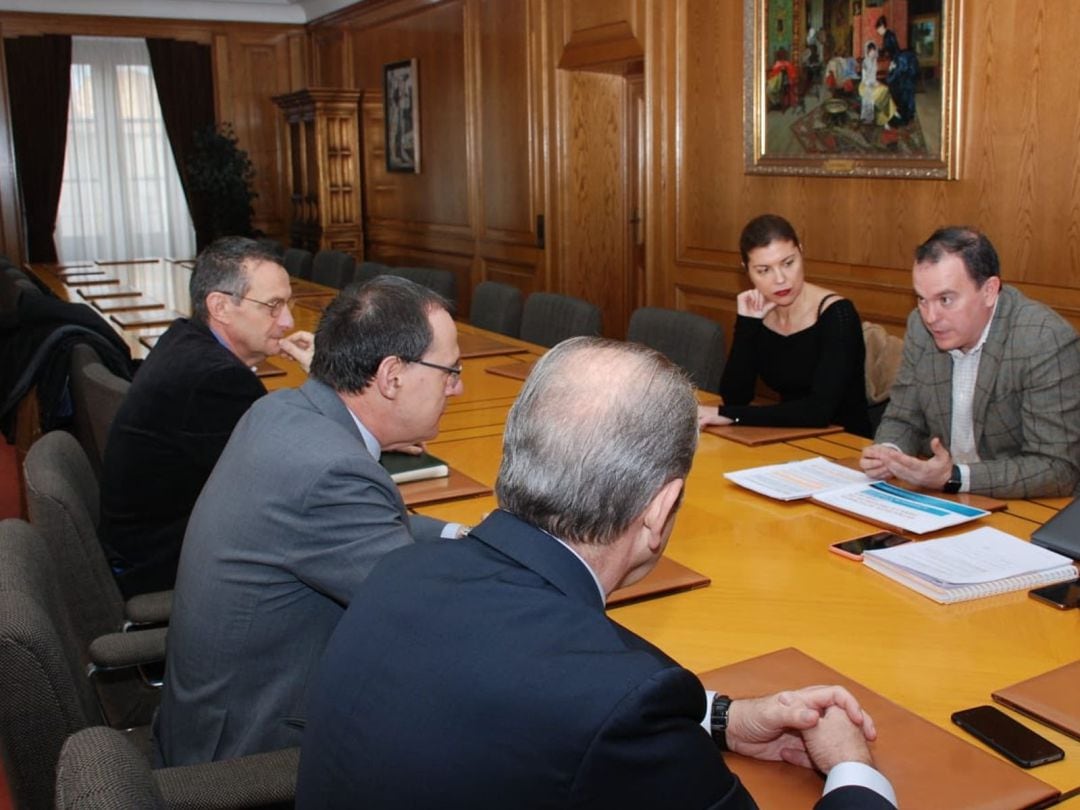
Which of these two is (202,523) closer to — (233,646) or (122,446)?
(233,646)

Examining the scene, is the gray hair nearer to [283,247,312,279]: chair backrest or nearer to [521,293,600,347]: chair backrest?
[521,293,600,347]: chair backrest

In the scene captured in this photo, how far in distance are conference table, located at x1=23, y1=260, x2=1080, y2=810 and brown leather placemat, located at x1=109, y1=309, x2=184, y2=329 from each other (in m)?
3.47

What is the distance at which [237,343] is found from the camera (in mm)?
3020

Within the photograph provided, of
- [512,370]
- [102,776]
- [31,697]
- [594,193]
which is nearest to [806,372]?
[512,370]

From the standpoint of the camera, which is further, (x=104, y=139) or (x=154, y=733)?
(x=104, y=139)

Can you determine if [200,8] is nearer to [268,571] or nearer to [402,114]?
[402,114]

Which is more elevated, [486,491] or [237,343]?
[237,343]

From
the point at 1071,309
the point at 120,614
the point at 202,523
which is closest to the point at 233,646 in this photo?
the point at 202,523

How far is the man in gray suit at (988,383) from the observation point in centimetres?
261

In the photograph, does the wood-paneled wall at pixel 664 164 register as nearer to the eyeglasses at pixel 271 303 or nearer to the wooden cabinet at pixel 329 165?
the wooden cabinet at pixel 329 165

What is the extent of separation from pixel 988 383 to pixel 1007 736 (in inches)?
61.3

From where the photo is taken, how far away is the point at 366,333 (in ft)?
6.63

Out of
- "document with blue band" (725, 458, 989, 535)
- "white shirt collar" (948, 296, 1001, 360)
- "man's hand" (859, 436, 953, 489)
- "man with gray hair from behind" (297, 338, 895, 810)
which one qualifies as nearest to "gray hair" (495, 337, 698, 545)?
"man with gray hair from behind" (297, 338, 895, 810)

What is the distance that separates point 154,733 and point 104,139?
1057 cm
